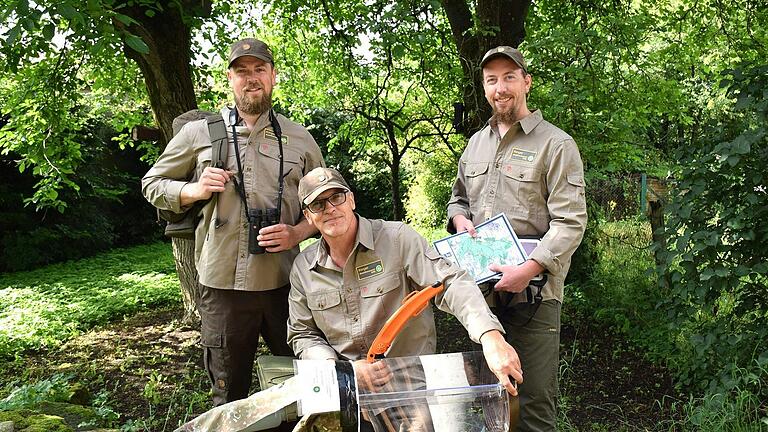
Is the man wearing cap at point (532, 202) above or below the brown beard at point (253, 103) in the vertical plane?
below

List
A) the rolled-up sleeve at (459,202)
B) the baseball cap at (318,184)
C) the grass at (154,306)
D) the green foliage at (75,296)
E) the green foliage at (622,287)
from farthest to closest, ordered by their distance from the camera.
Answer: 1. the green foliage at (75,296)
2. the green foliage at (622,287)
3. the grass at (154,306)
4. the rolled-up sleeve at (459,202)
5. the baseball cap at (318,184)

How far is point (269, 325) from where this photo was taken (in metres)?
3.13

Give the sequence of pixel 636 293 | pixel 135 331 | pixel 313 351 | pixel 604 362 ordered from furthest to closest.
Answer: pixel 135 331, pixel 636 293, pixel 604 362, pixel 313 351

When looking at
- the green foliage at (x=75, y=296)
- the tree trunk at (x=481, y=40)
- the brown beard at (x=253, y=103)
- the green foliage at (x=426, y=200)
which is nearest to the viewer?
the brown beard at (x=253, y=103)

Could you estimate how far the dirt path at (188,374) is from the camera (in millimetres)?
4586

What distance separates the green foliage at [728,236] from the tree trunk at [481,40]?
175cm

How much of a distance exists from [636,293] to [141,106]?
571 cm

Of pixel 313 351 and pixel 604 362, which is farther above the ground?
pixel 313 351

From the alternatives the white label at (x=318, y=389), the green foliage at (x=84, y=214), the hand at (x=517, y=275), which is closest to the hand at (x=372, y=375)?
the white label at (x=318, y=389)

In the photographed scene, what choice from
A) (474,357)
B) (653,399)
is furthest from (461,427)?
(653,399)

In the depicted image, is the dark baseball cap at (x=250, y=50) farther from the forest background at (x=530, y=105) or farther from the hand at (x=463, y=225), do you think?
the hand at (x=463, y=225)

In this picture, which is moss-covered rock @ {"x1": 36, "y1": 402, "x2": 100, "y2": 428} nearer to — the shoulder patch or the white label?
the white label

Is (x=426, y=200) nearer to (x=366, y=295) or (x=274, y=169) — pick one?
(x=274, y=169)

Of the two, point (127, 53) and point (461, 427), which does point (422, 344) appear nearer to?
point (461, 427)
